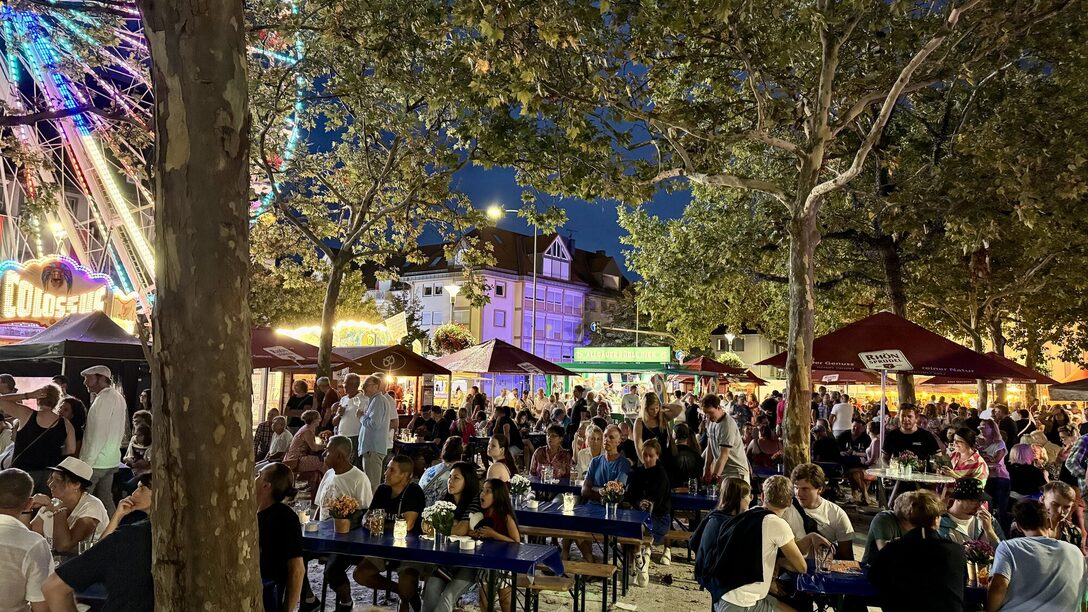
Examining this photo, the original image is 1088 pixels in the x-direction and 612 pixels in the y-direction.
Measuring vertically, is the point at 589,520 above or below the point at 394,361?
below

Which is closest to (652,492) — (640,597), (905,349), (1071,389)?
(640,597)

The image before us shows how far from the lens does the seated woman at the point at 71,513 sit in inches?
245

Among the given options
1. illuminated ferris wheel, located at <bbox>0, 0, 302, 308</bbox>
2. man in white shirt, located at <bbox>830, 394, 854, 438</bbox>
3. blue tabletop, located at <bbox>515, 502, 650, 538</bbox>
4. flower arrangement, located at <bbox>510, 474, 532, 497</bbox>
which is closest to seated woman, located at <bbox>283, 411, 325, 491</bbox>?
illuminated ferris wheel, located at <bbox>0, 0, 302, 308</bbox>

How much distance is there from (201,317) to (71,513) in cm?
449

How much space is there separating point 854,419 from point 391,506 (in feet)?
49.5

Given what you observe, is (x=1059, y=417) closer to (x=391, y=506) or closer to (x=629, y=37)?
(x=629, y=37)

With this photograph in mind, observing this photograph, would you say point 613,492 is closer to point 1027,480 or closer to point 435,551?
point 435,551

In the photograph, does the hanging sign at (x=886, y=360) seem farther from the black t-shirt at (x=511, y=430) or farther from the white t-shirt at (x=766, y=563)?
the black t-shirt at (x=511, y=430)

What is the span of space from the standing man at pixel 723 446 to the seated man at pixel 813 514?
3.06 m

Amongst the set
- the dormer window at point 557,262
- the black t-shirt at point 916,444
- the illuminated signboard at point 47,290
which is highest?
the dormer window at point 557,262

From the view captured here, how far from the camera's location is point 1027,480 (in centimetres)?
1042

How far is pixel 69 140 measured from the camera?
22.6 meters

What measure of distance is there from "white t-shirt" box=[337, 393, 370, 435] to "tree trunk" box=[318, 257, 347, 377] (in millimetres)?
2115

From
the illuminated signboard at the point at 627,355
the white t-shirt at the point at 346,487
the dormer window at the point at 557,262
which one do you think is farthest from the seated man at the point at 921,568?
the dormer window at the point at 557,262
